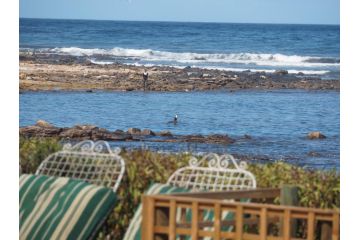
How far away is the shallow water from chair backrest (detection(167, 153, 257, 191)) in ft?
1.58

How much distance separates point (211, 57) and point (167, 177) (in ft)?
3.22

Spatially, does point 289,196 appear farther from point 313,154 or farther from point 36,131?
point 36,131

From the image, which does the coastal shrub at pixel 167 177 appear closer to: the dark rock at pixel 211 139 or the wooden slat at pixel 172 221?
the dark rock at pixel 211 139

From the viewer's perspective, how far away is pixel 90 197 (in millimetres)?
4398

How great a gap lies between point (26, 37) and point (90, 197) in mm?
1642

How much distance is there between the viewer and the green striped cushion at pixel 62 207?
14.5 feet

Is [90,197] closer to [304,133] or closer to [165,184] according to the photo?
[165,184]

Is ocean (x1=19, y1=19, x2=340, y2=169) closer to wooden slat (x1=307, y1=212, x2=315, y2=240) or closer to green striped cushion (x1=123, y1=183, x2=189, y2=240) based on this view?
green striped cushion (x1=123, y1=183, x2=189, y2=240)

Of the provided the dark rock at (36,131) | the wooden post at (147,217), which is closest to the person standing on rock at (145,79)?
the dark rock at (36,131)

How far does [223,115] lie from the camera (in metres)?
5.23

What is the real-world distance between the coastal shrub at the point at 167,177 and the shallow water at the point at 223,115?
25 centimetres

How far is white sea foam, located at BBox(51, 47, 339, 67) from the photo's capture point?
5.08m
